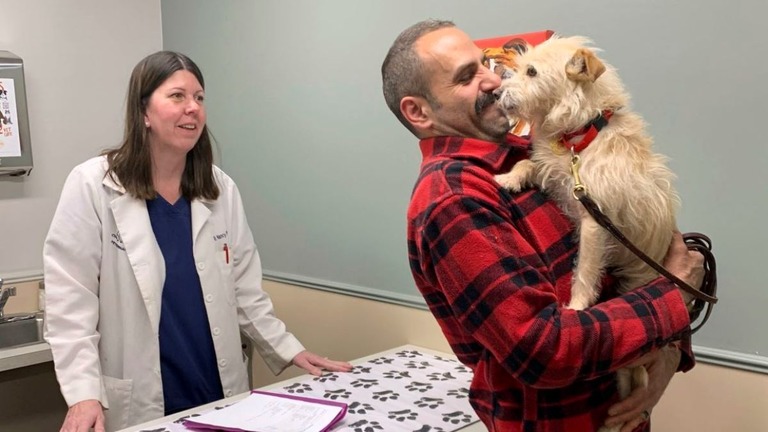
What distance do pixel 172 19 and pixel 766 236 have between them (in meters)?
2.74

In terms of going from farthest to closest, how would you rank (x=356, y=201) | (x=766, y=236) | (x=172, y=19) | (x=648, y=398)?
(x=172, y=19), (x=356, y=201), (x=766, y=236), (x=648, y=398)

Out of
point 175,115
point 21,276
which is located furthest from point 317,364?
point 21,276

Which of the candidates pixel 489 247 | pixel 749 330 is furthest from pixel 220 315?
pixel 749 330

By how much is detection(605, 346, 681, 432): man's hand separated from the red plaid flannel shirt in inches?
1.1

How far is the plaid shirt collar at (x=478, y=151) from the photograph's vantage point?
1158mm

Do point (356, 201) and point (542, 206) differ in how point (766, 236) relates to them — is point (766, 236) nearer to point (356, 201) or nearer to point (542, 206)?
point (542, 206)

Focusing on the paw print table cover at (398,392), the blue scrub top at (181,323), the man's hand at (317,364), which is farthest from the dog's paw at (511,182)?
the blue scrub top at (181,323)

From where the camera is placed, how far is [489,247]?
986mm

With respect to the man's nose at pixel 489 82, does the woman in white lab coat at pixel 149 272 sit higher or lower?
lower

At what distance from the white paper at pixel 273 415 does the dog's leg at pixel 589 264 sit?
71cm

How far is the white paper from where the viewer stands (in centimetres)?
153

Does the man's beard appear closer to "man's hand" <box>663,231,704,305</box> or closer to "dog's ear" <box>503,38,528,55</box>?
"man's hand" <box>663,231,704,305</box>

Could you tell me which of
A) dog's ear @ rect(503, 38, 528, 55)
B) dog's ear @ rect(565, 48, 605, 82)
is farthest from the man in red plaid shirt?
dog's ear @ rect(503, 38, 528, 55)

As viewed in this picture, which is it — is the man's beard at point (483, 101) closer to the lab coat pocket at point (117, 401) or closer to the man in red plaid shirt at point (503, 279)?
the man in red plaid shirt at point (503, 279)
